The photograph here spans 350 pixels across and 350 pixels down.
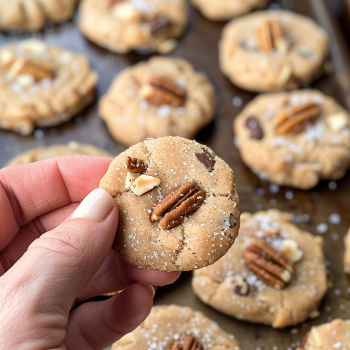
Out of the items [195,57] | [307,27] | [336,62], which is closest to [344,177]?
[336,62]

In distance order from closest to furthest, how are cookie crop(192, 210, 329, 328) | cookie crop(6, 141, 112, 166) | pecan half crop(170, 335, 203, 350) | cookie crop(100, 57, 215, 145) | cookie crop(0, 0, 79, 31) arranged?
1. pecan half crop(170, 335, 203, 350)
2. cookie crop(192, 210, 329, 328)
3. cookie crop(6, 141, 112, 166)
4. cookie crop(100, 57, 215, 145)
5. cookie crop(0, 0, 79, 31)

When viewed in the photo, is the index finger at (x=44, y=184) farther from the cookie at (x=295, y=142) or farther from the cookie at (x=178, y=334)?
the cookie at (x=295, y=142)

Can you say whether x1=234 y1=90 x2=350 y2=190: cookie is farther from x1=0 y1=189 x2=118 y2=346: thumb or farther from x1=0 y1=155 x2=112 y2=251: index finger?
x1=0 y1=189 x2=118 y2=346: thumb

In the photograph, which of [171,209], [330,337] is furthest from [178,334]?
[171,209]

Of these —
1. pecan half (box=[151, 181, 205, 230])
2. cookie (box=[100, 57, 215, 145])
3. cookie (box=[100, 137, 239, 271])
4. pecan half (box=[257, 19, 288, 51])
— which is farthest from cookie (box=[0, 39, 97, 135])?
pecan half (box=[151, 181, 205, 230])

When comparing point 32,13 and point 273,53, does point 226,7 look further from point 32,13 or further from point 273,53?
point 32,13

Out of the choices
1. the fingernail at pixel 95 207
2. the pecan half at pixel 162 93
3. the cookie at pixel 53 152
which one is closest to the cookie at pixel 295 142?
the pecan half at pixel 162 93
